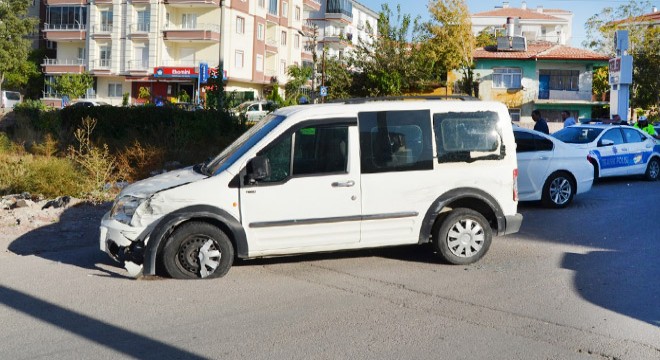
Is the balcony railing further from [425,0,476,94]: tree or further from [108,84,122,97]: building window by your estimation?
[425,0,476,94]: tree

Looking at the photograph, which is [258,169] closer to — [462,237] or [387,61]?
[462,237]

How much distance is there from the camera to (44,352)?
5469 millimetres

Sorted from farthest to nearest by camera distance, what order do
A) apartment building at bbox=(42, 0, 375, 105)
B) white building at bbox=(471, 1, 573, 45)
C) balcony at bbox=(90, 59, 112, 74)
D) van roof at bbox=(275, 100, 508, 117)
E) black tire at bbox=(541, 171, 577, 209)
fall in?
1. white building at bbox=(471, 1, 573, 45)
2. balcony at bbox=(90, 59, 112, 74)
3. apartment building at bbox=(42, 0, 375, 105)
4. black tire at bbox=(541, 171, 577, 209)
5. van roof at bbox=(275, 100, 508, 117)

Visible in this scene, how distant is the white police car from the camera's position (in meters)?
17.9

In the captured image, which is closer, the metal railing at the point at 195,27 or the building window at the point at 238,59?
the metal railing at the point at 195,27

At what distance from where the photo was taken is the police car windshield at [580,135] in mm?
18031

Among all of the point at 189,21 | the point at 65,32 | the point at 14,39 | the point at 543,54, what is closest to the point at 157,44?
the point at 189,21

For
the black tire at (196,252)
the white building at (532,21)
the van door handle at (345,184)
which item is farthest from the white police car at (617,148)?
the white building at (532,21)

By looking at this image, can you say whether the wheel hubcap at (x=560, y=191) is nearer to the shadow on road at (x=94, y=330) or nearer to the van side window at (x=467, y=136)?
the van side window at (x=467, y=136)

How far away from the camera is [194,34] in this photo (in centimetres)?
5959

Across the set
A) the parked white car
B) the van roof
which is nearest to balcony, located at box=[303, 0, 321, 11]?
the parked white car

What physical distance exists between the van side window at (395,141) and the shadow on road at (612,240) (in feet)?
7.09

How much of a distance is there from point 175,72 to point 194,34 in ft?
11.2

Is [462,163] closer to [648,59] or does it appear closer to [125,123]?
[125,123]
